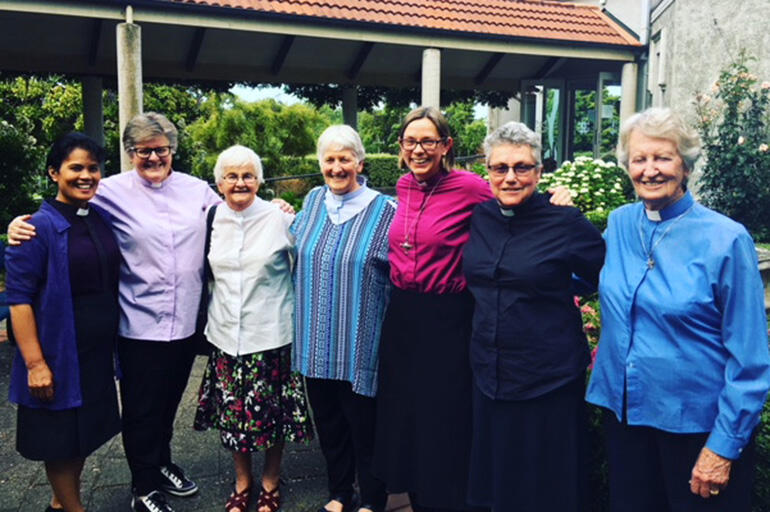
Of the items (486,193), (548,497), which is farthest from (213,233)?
(548,497)

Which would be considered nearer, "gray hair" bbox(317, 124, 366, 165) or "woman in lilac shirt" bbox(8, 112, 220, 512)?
"gray hair" bbox(317, 124, 366, 165)

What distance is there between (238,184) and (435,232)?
3.33 ft

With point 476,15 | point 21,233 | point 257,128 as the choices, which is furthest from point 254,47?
point 21,233

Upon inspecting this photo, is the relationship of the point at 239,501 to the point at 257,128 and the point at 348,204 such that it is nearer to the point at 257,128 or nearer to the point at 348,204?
the point at 348,204

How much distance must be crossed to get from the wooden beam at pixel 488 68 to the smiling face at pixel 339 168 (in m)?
11.0

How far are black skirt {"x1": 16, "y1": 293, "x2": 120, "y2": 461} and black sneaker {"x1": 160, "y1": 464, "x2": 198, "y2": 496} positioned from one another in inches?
25.0

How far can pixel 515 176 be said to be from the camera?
105 inches

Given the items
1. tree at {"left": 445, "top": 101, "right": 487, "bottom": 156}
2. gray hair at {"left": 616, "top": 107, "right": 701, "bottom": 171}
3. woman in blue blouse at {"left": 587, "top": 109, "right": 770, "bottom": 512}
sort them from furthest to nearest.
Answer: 1. tree at {"left": 445, "top": 101, "right": 487, "bottom": 156}
2. gray hair at {"left": 616, "top": 107, "right": 701, "bottom": 171}
3. woman in blue blouse at {"left": 587, "top": 109, "right": 770, "bottom": 512}

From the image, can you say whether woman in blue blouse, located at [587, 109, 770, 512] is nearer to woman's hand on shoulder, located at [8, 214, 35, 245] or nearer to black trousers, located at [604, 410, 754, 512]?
black trousers, located at [604, 410, 754, 512]

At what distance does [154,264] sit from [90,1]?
24.8ft

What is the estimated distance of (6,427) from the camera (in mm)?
4648

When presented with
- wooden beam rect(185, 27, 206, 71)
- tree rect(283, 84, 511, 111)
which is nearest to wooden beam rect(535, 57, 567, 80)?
tree rect(283, 84, 511, 111)

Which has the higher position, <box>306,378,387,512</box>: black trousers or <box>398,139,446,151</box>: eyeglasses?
<box>398,139,446,151</box>: eyeglasses

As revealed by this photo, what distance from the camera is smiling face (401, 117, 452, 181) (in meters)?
2.98
